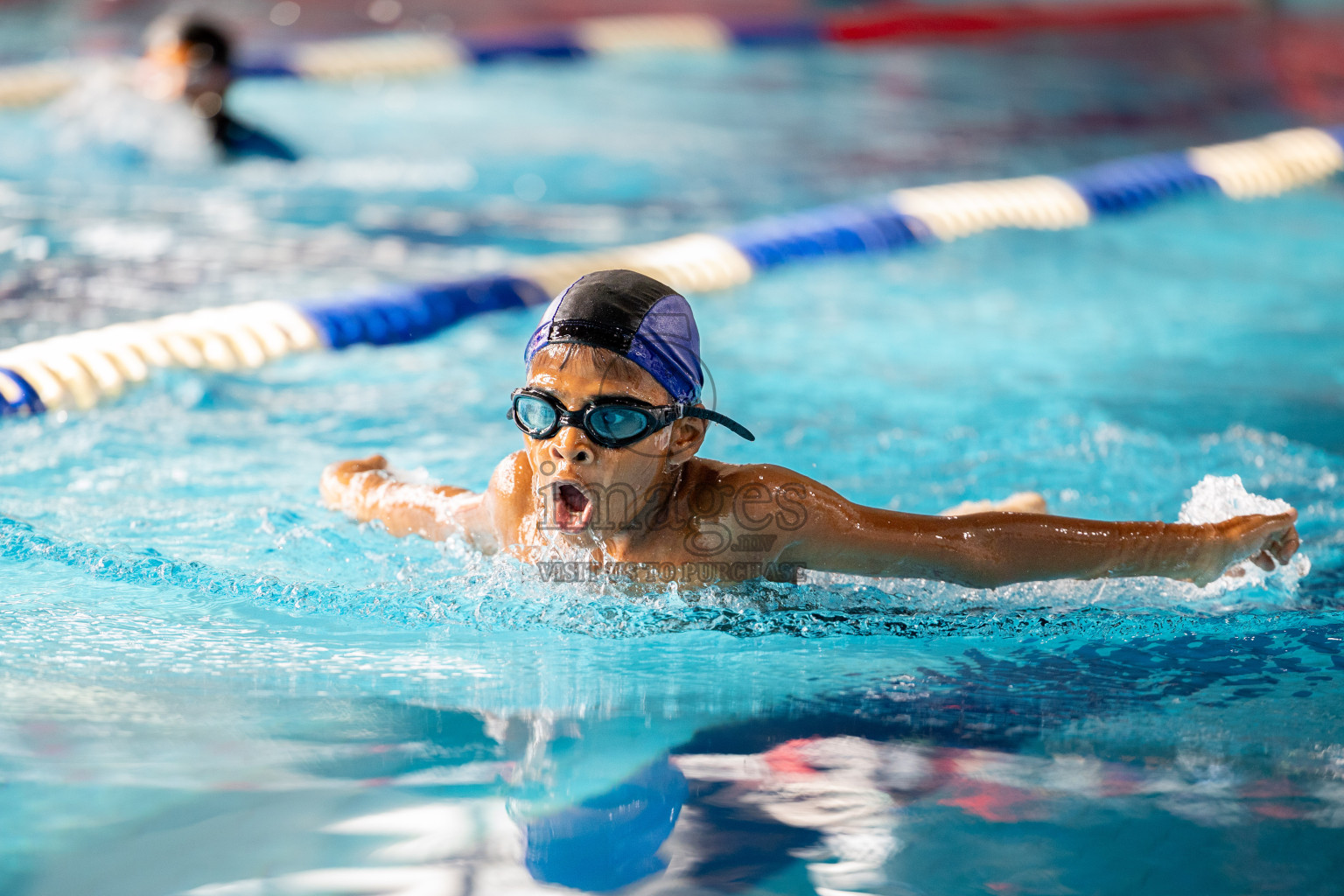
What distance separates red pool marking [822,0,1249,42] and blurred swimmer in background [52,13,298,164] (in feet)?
23.1

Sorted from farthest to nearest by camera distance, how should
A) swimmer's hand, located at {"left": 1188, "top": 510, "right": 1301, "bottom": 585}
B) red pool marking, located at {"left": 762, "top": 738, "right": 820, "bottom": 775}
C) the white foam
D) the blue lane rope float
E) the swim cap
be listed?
the blue lane rope float, the white foam, swimmer's hand, located at {"left": 1188, "top": 510, "right": 1301, "bottom": 585}, the swim cap, red pool marking, located at {"left": 762, "top": 738, "right": 820, "bottom": 775}

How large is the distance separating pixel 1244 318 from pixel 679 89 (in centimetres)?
610

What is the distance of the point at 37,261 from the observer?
227 inches

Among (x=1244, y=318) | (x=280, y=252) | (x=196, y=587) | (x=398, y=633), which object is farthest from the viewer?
(x=280, y=252)

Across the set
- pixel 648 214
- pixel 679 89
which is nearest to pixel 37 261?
pixel 648 214

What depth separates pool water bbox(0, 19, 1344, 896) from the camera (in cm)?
193

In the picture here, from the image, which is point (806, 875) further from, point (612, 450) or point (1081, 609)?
point (1081, 609)

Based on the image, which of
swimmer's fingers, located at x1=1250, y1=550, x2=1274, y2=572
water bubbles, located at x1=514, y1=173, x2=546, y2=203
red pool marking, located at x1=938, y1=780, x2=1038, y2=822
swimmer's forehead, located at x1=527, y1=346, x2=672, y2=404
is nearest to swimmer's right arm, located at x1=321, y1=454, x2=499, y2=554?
swimmer's forehead, located at x1=527, y1=346, x2=672, y2=404

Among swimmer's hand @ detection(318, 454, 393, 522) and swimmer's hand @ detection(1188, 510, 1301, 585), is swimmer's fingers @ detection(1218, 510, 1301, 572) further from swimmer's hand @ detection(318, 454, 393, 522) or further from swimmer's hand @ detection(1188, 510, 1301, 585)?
swimmer's hand @ detection(318, 454, 393, 522)

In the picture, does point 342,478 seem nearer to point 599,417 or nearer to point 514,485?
point 514,485

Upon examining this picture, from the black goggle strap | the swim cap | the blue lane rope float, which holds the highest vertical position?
the blue lane rope float

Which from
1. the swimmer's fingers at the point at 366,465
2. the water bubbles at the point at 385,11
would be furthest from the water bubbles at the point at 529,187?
the water bubbles at the point at 385,11

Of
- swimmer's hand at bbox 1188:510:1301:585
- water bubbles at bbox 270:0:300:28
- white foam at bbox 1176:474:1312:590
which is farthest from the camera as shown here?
water bubbles at bbox 270:0:300:28

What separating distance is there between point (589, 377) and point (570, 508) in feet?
0.81
